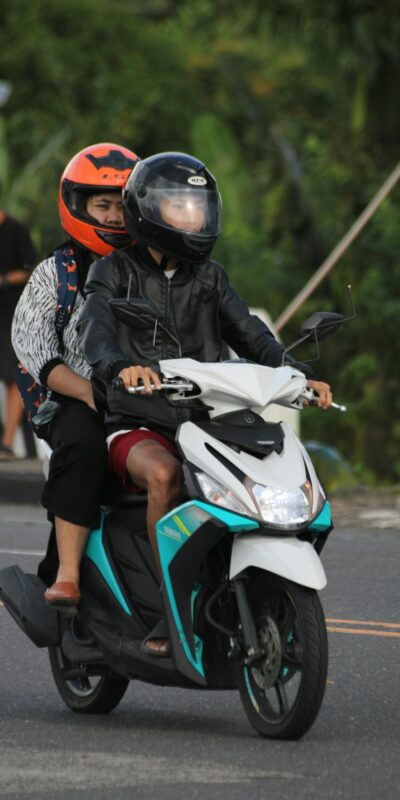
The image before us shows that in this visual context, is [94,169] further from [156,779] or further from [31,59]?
[31,59]

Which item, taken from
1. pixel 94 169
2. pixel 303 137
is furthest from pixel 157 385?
pixel 303 137

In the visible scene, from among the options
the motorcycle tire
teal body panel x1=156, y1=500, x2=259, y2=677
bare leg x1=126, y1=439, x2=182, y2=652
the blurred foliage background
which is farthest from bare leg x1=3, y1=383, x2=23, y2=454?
teal body panel x1=156, y1=500, x2=259, y2=677

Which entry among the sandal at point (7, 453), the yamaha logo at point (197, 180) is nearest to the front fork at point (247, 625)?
the yamaha logo at point (197, 180)

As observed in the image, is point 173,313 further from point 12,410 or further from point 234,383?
point 12,410

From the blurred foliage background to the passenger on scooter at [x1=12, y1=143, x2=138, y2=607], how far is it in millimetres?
11892

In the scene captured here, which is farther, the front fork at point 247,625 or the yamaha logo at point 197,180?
the yamaha logo at point 197,180

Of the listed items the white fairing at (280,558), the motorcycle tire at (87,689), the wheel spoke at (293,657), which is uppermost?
the white fairing at (280,558)

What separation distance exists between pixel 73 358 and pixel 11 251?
830cm

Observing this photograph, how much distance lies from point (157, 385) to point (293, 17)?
2404 centimetres

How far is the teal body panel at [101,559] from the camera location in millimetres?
5969

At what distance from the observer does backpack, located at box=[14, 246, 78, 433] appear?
6.41 metres

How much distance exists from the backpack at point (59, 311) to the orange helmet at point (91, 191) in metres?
0.09

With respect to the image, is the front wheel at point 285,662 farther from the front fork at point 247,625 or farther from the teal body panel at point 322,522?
the teal body panel at point 322,522

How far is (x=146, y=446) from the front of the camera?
5754 mm
